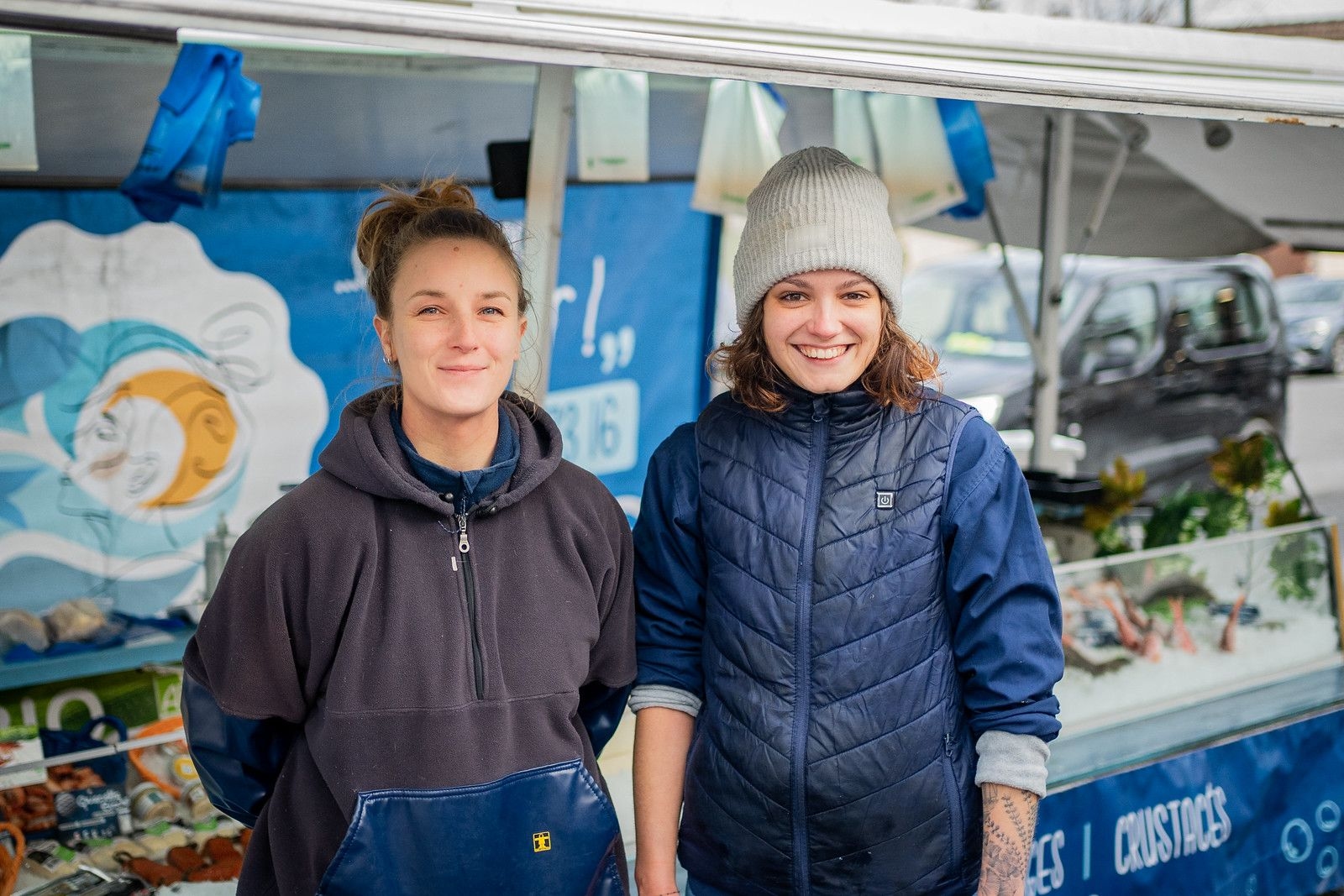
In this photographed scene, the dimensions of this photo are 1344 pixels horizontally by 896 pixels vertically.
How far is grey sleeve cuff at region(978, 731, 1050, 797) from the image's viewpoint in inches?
66.4

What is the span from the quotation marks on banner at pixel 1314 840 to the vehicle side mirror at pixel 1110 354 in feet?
17.4

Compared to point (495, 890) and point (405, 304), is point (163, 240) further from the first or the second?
point (495, 890)

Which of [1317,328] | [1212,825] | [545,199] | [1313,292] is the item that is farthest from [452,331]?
[1313,292]

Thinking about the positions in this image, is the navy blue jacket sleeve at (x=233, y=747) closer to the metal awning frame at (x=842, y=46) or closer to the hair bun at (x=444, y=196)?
the hair bun at (x=444, y=196)

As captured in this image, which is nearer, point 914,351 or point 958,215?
point 914,351

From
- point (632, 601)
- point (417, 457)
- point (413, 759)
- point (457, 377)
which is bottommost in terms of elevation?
point (413, 759)

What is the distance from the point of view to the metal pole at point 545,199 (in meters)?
2.72

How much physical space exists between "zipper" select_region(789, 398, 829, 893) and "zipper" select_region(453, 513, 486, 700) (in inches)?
18.5

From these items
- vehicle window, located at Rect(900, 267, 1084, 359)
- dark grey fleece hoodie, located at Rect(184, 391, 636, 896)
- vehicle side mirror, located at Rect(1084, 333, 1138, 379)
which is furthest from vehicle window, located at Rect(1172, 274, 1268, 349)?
dark grey fleece hoodie, located at Rect(184, 391, 636, 896)

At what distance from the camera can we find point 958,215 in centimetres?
477

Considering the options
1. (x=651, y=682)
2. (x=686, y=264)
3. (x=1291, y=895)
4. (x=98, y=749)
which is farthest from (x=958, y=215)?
(x=98, y=749)

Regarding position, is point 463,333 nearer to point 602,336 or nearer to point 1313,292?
point 602,336

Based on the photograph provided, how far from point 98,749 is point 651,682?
1.36 metres

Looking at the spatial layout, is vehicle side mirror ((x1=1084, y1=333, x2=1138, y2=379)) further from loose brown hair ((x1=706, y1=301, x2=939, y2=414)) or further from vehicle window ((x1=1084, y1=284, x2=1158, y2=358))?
loose brown hair ((x1=706, y1=301, x2=939, y2=414))
